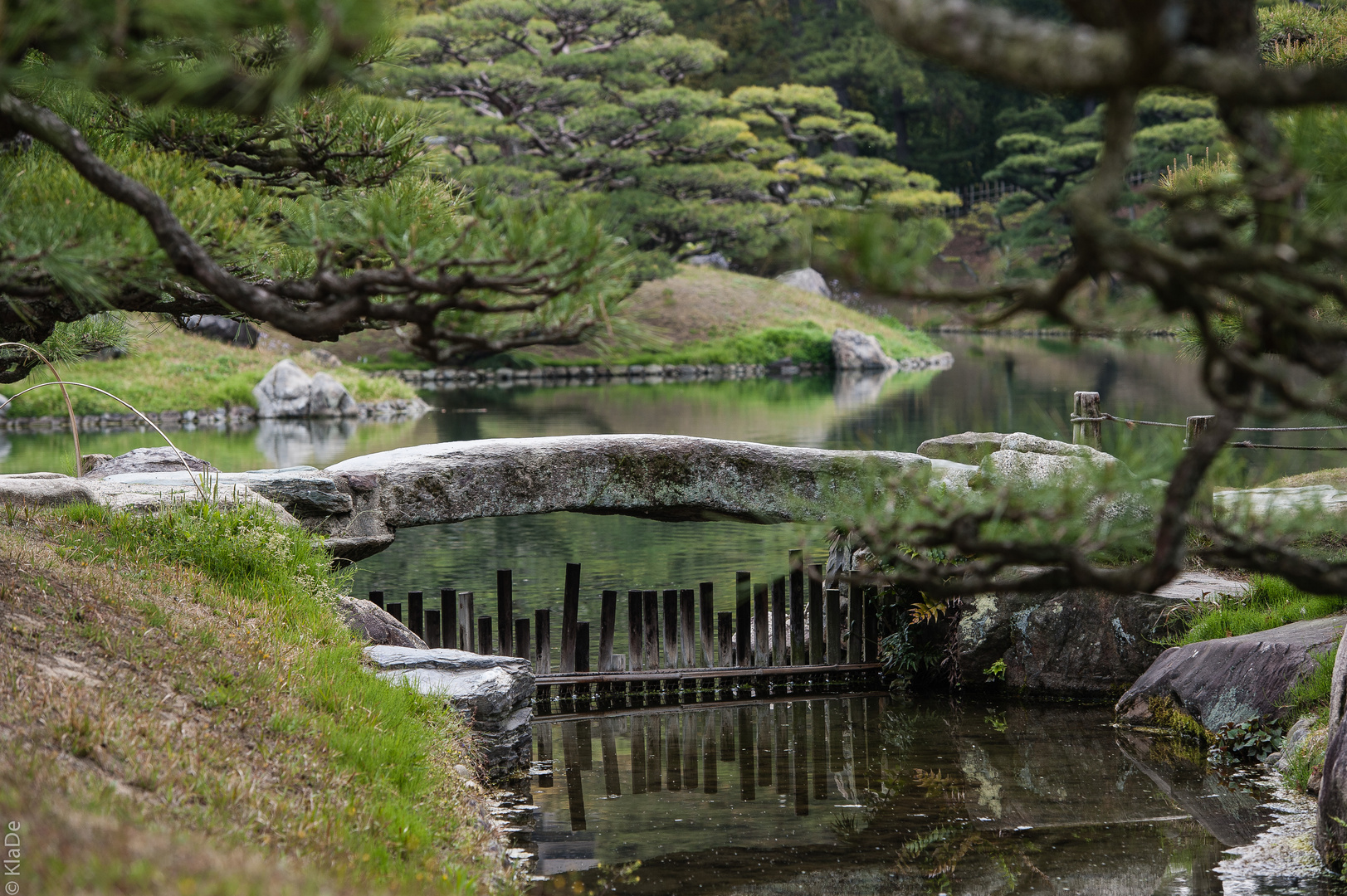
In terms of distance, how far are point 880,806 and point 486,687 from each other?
2.37m

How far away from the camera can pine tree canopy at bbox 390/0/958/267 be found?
32.2 meters

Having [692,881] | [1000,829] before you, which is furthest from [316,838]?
[1000,829]

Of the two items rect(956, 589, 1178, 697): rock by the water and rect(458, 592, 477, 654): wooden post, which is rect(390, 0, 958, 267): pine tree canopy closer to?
rect(458, 592, 477, 654): wooden post

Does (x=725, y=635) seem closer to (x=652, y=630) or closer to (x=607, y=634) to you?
(x=652, y=630)

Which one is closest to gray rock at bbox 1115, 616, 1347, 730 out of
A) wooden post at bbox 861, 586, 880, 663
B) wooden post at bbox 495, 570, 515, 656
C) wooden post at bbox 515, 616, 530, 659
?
wooden post at bbox 861, 586, 880, 663

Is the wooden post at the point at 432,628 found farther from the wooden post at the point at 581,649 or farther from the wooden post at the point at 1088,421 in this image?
the wooden post at the point at 1088,421

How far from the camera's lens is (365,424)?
24656 millimetres

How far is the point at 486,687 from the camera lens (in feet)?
21.7

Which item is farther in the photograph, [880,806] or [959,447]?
[959,447]

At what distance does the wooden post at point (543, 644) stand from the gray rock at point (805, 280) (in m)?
34.3

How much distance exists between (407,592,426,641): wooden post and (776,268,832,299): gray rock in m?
34.5

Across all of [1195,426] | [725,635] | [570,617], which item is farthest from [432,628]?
[1195,426]

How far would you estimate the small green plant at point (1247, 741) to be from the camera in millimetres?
6797

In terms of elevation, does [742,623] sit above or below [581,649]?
above
